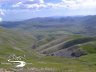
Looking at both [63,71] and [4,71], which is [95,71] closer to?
[63,71]

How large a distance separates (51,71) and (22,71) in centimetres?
1330

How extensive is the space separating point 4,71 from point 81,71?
3754 centimetres

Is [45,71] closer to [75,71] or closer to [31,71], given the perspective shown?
[31,71]

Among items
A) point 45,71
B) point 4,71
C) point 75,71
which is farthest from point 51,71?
point 4,71

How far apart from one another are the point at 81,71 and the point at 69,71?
27.2 feet

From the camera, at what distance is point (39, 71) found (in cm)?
11769

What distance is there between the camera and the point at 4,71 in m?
113

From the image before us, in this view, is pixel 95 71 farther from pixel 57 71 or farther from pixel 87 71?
pixel 57 71

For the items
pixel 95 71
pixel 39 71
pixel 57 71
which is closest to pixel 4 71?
pixel 39 71

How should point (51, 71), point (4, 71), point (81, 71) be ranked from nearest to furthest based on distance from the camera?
point (4, 71), point (51, 71), point (81, 71)

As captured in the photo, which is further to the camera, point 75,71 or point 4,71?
point 75,71

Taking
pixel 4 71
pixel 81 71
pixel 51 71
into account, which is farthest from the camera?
pixel 81 71

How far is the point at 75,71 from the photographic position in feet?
416

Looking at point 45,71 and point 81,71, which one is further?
point 81,71
